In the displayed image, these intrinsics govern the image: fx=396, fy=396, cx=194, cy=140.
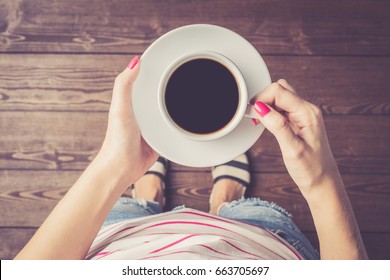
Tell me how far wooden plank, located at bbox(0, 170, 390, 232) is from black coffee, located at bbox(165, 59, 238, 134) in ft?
1.87

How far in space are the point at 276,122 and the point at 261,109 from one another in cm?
3

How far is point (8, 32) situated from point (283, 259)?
1023mm

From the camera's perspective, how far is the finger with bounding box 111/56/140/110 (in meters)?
0.59

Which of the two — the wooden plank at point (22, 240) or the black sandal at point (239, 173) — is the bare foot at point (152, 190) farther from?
the wooden plank at point (22, 240)

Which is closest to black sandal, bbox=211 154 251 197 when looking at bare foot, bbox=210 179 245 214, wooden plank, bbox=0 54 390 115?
bare foot, bbox=210 179 245 214

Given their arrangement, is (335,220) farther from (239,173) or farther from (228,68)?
(239,173)

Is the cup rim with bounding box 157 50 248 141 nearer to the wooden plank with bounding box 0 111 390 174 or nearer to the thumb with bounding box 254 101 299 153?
the thumb with bounding box 254 101 299 153

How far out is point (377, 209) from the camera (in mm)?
1188

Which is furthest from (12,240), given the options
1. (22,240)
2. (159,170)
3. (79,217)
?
(79,217)

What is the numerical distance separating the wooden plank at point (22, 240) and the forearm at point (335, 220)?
18.8 inches

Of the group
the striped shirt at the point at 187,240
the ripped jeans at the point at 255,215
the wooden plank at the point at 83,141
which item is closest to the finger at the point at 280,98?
the striped shirt at the point at 187,240

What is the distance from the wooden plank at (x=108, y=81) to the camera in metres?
1.19

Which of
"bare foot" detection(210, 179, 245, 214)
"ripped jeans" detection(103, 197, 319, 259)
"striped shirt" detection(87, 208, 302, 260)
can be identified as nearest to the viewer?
"striped shirt" detection(87, 208, 302, 260)

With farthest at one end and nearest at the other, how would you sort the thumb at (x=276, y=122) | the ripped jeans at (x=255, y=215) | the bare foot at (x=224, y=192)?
the bare foot at (x=224, y=192) < the ripped jeans at (x=255, y=215) < the thumb at (x=276, y=122)
